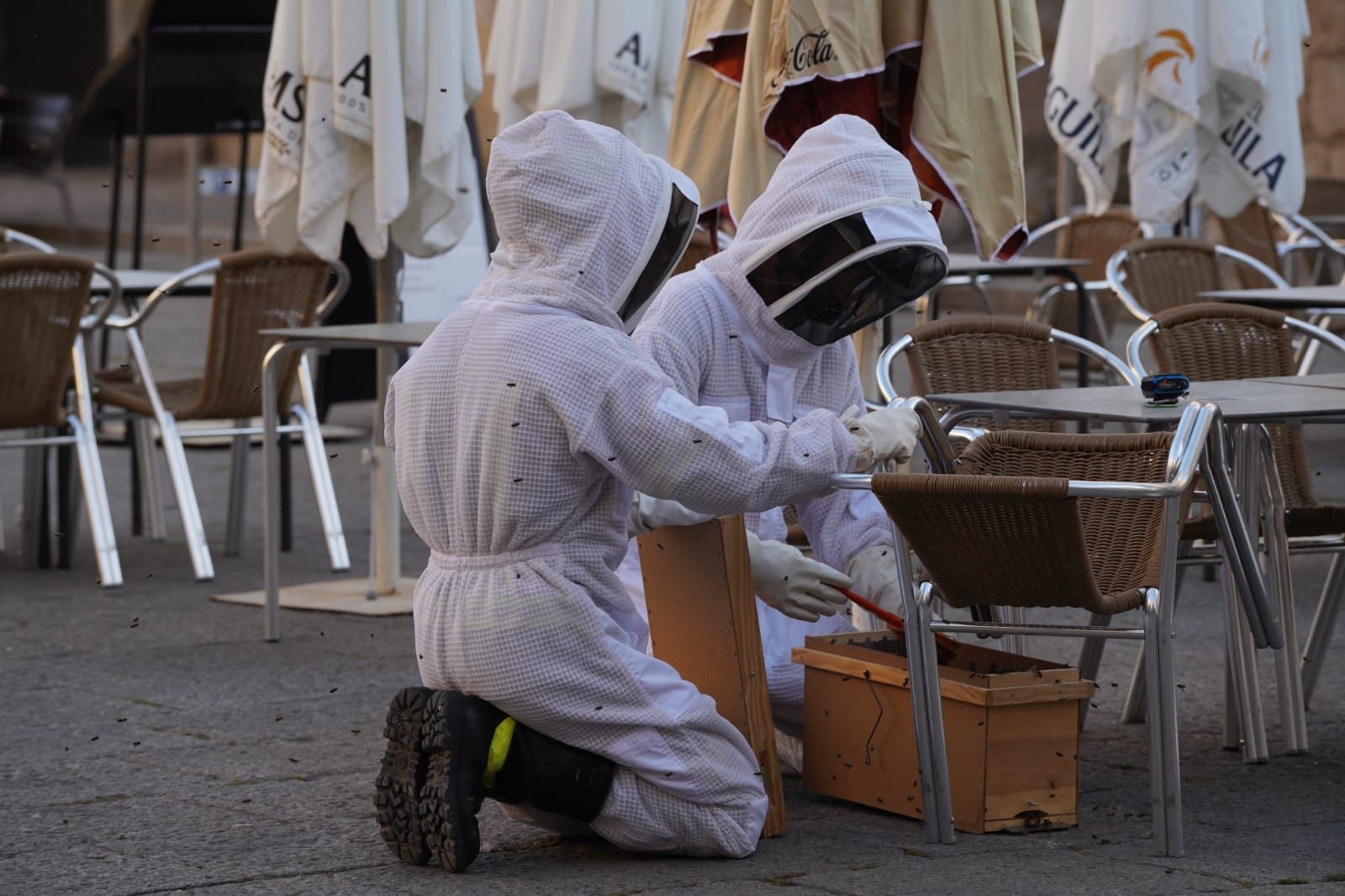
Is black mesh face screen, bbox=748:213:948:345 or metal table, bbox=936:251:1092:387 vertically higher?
black mesh face screen, bbox=748:213:948:345

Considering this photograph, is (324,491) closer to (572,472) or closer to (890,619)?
(890,619)

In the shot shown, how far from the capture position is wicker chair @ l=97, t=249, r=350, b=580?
7562mm

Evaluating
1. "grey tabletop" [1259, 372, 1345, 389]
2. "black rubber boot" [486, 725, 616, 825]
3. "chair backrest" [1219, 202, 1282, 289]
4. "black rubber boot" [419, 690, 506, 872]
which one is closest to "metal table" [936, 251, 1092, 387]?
"chair backrest" [1219, 202, 1282, 289]

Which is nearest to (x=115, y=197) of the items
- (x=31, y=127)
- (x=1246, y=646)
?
(x=1246, y=646)

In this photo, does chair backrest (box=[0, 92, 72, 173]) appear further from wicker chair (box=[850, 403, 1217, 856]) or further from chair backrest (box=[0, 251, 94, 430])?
wicker chair (box=[850, 403, 1217, 856])

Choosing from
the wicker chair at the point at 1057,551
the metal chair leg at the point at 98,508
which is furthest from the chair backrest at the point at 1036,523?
the metal chair leg at the point at 98,508

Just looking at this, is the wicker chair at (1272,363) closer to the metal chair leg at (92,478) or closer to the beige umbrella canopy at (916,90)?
the beige umbrella canopy at (916,90)

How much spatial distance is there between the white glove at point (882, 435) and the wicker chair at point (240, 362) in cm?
363

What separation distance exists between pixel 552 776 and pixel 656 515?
57cm

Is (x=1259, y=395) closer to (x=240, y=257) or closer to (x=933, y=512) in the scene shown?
(x=933, y=512)

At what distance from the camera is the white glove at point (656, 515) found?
4277 millimetres

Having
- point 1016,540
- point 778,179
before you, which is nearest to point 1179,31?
point 778,179

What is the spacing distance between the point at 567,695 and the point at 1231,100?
597cm

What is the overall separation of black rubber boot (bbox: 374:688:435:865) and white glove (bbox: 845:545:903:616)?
1138 millimetres
